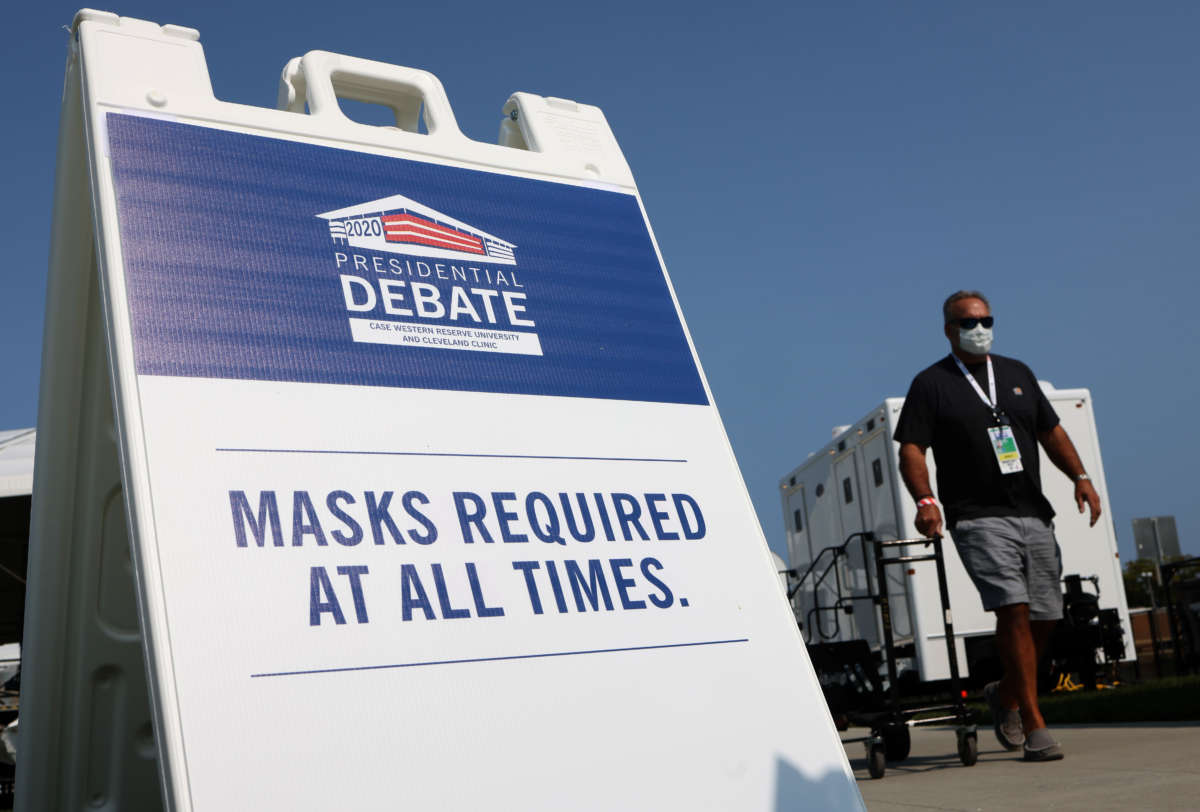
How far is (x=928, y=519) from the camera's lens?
413cm

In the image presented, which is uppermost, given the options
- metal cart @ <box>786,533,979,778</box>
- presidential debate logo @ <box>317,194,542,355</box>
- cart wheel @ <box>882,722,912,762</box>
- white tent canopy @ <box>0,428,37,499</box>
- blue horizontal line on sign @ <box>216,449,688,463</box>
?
white tent canopy @ <box>0,428,37,499</box>

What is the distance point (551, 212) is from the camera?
2.33 metres

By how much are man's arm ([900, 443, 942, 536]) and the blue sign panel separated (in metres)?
2.11

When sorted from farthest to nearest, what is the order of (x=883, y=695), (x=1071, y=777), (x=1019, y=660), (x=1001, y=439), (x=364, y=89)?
1. (x=883, y=695)
2. (x=1001, y=439)
3. (x=1019, y=660)
4. (x=1071, y=777)
5. (x=364, y=89)

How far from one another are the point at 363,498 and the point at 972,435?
3.16 m

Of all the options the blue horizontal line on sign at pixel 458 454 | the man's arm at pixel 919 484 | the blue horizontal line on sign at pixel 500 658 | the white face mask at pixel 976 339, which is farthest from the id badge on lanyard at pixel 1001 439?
the blue horizontal line on sign at pixel 500 658

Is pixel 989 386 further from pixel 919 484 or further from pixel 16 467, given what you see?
pixel 16 467

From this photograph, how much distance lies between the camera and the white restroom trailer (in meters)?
8.74

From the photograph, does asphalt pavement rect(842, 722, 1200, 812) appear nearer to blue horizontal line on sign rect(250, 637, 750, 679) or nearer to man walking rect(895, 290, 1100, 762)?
man walking rect(895, 290, 1100, 762)

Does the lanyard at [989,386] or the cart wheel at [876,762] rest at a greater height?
the lanyard at [989,386]

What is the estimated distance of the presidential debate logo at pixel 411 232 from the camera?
6.66ft

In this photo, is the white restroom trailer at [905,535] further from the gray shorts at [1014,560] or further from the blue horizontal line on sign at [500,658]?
the blue horizontal line on sign at [500,658]

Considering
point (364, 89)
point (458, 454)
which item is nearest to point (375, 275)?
point (458, 454)

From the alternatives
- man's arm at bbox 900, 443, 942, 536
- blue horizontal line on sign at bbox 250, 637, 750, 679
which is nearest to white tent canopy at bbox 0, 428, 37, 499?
man's arm at bbox 900, 443, 942, 536
